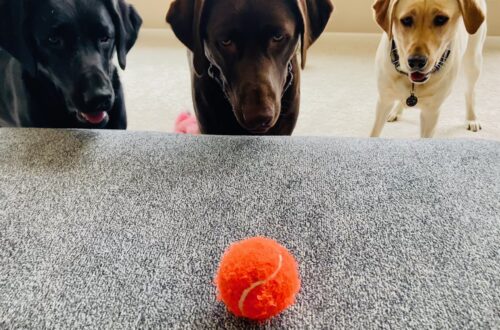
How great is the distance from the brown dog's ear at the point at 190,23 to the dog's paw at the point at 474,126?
1.35 metres

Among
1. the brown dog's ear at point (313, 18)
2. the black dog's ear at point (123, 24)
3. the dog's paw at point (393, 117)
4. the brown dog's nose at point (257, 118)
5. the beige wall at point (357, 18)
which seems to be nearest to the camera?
the brown dog's nose at point (257, 118)

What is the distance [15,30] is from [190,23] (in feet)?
1.57

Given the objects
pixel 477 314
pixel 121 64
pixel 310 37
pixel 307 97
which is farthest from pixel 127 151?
pixel 307 97

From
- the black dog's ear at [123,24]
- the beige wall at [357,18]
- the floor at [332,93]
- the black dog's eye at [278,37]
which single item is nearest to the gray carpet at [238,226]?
the black dog's eye at [278,37]

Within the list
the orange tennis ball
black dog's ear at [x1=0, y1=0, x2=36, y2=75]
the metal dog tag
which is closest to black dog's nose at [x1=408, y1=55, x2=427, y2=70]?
the metal dog tag

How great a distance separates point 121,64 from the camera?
1.26 m

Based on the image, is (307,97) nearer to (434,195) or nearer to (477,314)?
(434,195)

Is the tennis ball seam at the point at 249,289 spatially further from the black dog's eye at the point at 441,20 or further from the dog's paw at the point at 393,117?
the dog's paw at the point at 393,117

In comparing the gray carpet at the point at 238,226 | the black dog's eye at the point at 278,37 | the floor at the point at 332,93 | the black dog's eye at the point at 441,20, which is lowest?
the floor at the point at 332,93

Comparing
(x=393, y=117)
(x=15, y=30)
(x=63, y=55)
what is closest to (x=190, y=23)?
(x=63, y=55)

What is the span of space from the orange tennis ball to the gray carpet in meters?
0.03

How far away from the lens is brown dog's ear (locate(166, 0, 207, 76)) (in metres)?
1.04

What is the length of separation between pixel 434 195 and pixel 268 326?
15.8 inches

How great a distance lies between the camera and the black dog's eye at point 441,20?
1.32 meters
